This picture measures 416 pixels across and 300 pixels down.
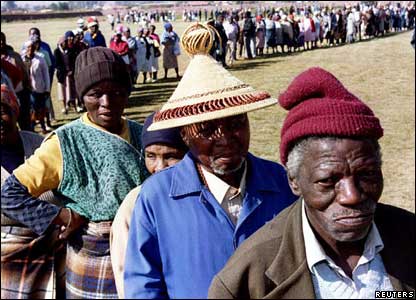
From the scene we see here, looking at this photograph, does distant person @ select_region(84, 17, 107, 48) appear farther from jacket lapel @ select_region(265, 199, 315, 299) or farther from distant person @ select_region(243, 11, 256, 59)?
jacket lapel @ select_region(265, 199, 315, 299)

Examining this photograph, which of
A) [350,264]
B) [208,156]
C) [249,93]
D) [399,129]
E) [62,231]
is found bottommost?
[399,129]

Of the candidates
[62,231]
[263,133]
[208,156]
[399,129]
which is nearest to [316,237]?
[208,156]

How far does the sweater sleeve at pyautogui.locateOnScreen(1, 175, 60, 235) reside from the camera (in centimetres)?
249

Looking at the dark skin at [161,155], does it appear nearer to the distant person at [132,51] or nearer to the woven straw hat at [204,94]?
the woven straw hat at [204,94]

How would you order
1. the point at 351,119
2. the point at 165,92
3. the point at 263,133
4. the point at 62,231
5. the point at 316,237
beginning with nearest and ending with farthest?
1. the point at 351,119
2. the point at 316,237
3. the point at 62,231
4. the point at 263,133
5. the point at 165,92

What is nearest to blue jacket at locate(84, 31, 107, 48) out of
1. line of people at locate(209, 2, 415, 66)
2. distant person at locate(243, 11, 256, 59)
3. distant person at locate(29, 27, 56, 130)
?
distant person at locate(29, 27, 56, 130)

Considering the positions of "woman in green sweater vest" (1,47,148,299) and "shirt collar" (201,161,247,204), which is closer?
"shirt collar" (201,161,247,204)

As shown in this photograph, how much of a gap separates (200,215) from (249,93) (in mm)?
501

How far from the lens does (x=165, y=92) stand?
1448cm

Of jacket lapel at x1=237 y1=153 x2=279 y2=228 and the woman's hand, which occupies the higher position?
jacket lapel at x1=237 y1=153 x2=279 y2=228

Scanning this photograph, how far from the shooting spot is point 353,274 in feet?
5.39

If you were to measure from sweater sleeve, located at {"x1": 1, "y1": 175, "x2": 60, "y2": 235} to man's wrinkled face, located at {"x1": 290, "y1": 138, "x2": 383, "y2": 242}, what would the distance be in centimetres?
134

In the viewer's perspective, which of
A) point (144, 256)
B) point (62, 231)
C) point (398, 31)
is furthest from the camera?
point (398, 31)

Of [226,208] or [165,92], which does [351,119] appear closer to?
[226,208]
